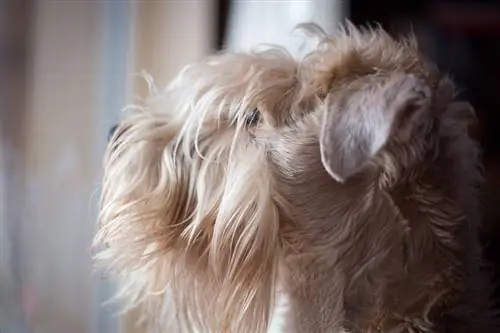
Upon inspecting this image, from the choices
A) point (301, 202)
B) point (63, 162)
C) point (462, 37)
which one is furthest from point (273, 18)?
point (301, 202)

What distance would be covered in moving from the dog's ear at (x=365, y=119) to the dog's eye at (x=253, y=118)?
124 mm

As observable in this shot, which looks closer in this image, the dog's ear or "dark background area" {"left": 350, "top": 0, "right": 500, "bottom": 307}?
the dog's ear

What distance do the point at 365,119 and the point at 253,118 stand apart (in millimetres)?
191

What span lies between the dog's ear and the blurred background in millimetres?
316

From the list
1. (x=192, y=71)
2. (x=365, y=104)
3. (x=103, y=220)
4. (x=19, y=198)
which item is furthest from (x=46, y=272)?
(x=365, y=104)

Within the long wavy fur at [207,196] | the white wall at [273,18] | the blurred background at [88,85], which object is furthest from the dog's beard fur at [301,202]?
the white wall at [273,18]

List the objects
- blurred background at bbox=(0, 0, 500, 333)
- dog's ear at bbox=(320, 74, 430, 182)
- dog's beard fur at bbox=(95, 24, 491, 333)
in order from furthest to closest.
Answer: blurred background at bbox=(0, 0, 500, 333) → dog's beard fur at bbox=(95, 24, 491, 333) → dog's ear at bbox=(320, 74, 430, 182)

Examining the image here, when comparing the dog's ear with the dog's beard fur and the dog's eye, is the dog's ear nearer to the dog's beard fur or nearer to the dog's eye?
the dog's beard fur

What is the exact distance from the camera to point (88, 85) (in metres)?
1.58

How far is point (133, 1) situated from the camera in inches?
64.3

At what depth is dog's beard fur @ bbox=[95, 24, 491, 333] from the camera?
3.94 feet

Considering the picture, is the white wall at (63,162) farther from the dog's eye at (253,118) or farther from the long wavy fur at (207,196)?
the dog's eye at (253,118)

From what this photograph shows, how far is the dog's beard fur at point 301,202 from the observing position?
1200mm

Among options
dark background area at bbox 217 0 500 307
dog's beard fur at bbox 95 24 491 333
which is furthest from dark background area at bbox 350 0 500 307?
dog's beard fur at bbox 95 24 491 333
